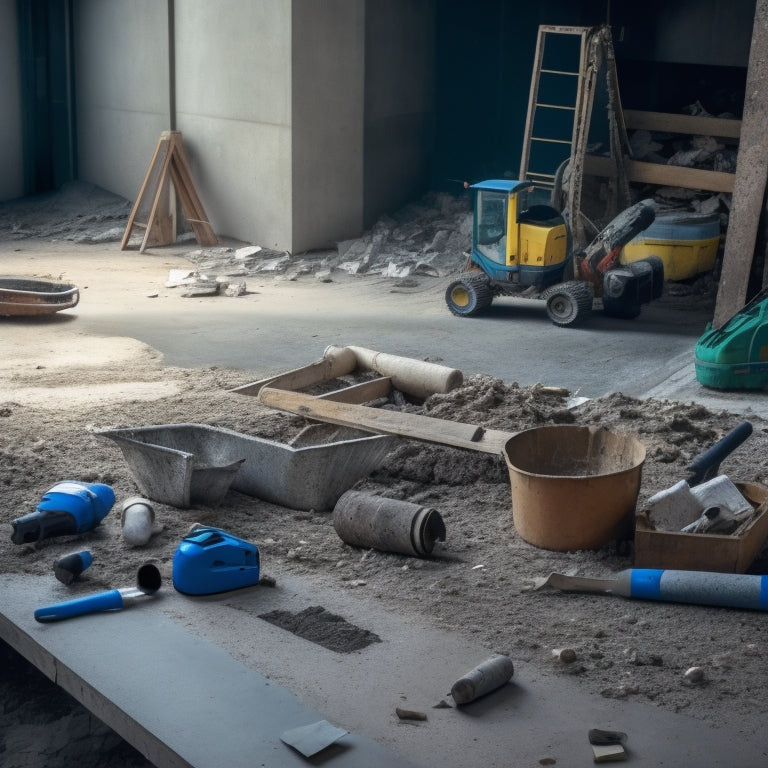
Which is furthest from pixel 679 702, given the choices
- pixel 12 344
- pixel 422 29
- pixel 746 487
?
pixel 422 29

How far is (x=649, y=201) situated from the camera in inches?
393

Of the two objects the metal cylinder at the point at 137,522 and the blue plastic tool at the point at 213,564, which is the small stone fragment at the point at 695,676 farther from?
the metal cylinder at the point at 137,522

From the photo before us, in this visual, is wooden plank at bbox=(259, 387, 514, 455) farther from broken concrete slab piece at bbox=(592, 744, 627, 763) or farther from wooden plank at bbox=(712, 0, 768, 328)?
wooden plank at bbox=(712, 0, 768, 328)

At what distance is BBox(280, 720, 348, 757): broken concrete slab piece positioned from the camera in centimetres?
335

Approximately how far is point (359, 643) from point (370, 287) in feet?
24.2

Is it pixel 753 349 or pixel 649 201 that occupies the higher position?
pixel 649 201

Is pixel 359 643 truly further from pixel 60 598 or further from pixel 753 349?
pixel 753 349

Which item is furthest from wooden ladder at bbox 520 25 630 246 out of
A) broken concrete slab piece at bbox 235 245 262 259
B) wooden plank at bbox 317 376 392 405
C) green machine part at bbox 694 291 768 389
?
wooden plank at bbox 317 376 392 405

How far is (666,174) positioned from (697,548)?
7.37 m

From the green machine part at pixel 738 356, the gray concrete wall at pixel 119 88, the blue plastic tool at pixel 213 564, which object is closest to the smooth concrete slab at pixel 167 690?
the blue plastic tool at pixel 213 564

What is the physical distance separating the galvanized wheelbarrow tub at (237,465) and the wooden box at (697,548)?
4.83 feet

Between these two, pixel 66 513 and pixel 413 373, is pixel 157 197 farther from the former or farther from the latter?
pixel 66 513

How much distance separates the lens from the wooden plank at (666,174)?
10.9 metres

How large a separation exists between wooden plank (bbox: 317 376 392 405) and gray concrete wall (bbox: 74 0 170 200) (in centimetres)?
783
